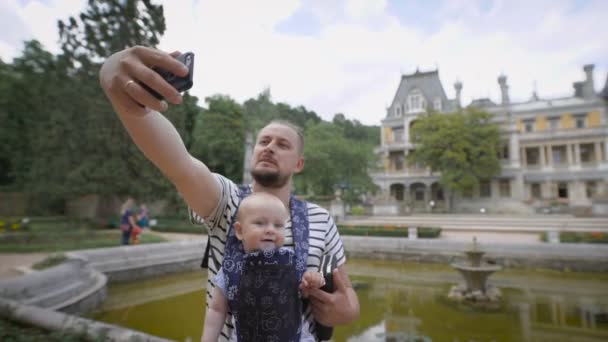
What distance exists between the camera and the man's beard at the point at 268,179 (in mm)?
1691

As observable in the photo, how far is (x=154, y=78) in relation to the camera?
45.6 inches

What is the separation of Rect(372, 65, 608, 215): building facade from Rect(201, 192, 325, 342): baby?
3315 cm

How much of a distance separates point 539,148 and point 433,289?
39.9 meters

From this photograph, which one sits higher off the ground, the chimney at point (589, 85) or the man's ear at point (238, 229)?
the chimney at point (589, 85)

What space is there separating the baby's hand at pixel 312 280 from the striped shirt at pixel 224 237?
9 centimetres

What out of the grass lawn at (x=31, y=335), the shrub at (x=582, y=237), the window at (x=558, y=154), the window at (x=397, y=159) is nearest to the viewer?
the grass lawn at (x=31, y=335)

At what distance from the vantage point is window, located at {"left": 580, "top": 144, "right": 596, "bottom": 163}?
38719mm

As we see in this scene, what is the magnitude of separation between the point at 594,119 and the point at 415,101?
64.2ft

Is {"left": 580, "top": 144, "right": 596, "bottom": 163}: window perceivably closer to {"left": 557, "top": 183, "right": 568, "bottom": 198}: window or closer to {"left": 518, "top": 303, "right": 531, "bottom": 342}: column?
{"left": 557, "top": 183, "right": 568, "bottom": 198}: window

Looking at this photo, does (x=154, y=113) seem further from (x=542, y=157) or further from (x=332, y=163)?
(x=542, y=157)

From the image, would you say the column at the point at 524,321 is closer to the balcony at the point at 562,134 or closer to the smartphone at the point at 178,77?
the smartphone at the point at 178,77

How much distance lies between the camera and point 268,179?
5.59ft

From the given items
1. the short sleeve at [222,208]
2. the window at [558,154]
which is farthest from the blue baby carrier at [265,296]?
the window at [558,154]

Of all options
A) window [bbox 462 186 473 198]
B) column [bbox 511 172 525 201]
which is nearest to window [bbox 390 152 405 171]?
window [bbox 462 186 473 198]
